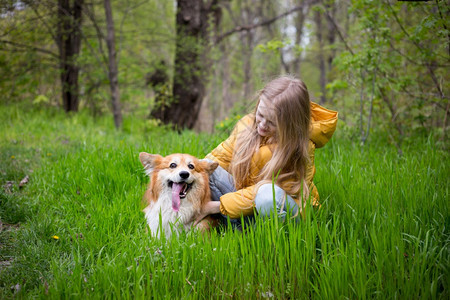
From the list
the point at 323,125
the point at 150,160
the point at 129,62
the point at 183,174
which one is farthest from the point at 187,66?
the point at 183,174

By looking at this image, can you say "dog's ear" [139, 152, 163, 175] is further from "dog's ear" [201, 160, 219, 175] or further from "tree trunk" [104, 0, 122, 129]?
"tree trunk" [104, 0, 122, 129]

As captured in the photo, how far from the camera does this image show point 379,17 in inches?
189

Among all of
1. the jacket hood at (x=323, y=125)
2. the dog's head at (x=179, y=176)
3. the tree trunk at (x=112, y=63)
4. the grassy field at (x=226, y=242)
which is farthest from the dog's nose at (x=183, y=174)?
the tree trunk at (x=112, y=63)

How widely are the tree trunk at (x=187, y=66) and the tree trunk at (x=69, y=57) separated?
2.09 m

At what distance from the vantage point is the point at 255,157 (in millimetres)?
2713

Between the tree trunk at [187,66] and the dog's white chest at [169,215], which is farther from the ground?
the tree trunk at [187,66]

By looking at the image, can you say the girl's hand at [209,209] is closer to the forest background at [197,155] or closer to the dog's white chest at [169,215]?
the dog's white chest at [169,215]

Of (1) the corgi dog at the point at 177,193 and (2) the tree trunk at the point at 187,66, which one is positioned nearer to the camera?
(1) the corgi dog at the point at 177,193

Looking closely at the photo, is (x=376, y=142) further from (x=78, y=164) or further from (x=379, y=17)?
(x=78, y=164)

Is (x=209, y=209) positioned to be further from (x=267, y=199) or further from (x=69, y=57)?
(x=69, y=57)

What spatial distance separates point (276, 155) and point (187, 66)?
17.9 feet

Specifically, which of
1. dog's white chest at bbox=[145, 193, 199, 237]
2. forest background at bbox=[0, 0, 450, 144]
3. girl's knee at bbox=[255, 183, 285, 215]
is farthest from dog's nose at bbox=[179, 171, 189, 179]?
forest background at bbox=[0, 0, 450, 144]

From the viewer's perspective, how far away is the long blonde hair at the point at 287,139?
8.46 ft

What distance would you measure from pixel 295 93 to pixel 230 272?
144 cm
